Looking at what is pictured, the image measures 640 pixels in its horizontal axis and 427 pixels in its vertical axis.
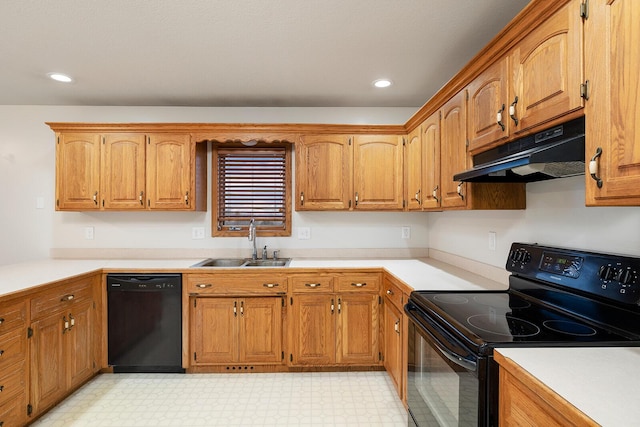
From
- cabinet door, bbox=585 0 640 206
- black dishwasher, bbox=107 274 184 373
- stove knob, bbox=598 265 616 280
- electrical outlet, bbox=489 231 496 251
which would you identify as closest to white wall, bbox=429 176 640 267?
electrical outlet, bbox=489 231 496 251

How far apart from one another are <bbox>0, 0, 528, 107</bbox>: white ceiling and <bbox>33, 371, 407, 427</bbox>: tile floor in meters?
2.40

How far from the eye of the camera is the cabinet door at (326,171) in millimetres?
2906

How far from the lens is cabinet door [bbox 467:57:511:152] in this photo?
1.48 metres

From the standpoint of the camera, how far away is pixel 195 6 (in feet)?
5.57

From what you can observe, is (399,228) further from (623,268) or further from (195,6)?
(195,6)

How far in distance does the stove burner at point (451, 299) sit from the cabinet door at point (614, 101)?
2.51 ft

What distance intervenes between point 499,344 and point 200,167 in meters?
2.77

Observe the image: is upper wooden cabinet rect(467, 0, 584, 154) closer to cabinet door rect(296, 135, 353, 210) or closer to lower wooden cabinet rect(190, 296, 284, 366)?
cabinet door rect(296, 135, 353, 210)

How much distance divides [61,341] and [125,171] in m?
1.42

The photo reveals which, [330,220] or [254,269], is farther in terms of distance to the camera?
[330,220]

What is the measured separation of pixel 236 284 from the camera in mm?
2609

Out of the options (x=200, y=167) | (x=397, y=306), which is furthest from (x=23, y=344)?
(x=397, y=306)

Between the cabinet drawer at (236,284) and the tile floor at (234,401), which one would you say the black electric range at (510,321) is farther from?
the cabinet drawer at (236,284)

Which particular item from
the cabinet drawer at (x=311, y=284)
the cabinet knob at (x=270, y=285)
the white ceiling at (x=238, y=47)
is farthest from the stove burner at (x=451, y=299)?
the white ceiling at (x=238, y=47)
